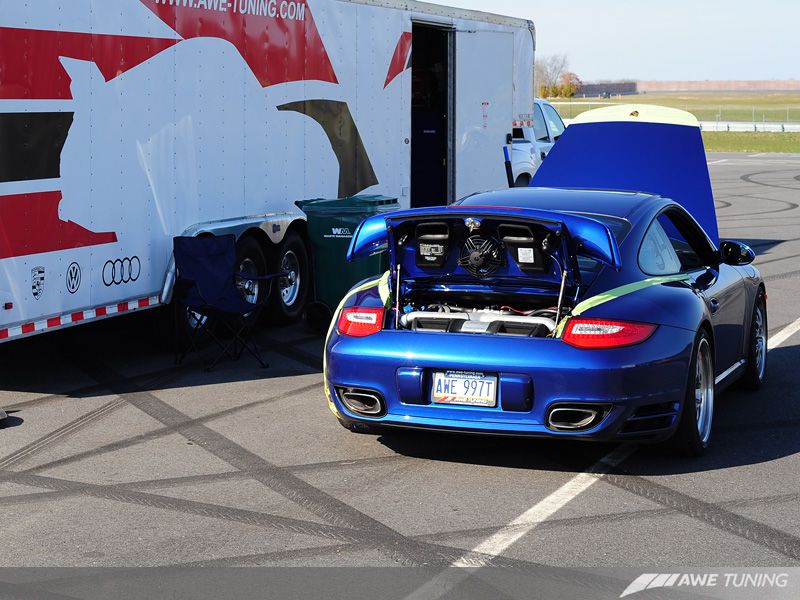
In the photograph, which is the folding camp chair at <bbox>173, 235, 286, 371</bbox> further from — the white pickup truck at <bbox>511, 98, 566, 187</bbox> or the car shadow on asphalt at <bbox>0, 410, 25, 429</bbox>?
the white pickup truck at <bbox>511, 98, 566, 187</bbox>

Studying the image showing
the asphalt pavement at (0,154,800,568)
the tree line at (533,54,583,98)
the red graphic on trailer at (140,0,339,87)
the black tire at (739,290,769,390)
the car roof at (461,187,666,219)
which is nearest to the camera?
the asphalt pavement at (0,154,800,568)

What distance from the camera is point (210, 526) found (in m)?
5.62

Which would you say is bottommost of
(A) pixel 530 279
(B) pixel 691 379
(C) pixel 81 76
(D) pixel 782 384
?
(D) pixel 782 384

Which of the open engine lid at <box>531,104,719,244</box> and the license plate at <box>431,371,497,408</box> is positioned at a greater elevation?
the open engine lid at <box>531,104,719,244</box>

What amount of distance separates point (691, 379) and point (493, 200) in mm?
1731

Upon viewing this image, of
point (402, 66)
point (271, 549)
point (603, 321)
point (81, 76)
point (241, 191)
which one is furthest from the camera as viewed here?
point (402, 66)

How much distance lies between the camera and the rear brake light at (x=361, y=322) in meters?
6.75

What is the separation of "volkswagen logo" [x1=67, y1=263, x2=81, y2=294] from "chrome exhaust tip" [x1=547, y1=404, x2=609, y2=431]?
3.94 meters

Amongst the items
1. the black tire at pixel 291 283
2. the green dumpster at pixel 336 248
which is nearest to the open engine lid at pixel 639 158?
the green dumpster at pixel 336 248

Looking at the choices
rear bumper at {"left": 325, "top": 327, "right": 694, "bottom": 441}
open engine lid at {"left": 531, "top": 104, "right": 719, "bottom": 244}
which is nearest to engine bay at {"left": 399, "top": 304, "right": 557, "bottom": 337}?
rear bumper at {"left": 325, "top": 327, "right": 694, "bottom": 441}

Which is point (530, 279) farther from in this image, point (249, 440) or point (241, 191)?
point (241, 191)

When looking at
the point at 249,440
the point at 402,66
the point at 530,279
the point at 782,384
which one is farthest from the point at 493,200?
the point at 402,66

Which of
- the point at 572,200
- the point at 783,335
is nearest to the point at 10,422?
the point at 572,200

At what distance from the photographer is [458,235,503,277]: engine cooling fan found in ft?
22.0
